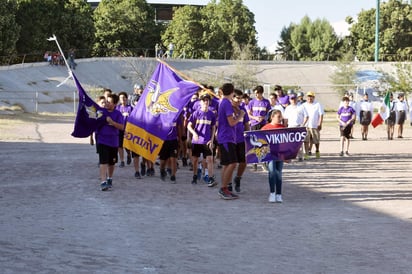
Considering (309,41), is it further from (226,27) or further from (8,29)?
(8,29)

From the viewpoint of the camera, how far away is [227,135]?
12.2 m

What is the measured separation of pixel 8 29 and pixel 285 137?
5233 cm

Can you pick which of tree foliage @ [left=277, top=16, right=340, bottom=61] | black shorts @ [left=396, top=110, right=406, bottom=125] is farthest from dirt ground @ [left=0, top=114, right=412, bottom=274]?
tree foliage @ [left=277, top=16, right=340, bottom=61]

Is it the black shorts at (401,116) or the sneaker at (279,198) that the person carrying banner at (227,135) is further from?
the black shorts at (401,116)

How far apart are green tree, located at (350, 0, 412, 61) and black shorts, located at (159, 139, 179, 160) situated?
253 ft

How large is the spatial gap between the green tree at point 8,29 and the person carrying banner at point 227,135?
5070 centimetres

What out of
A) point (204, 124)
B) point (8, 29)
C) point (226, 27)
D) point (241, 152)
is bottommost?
point (241, 152)

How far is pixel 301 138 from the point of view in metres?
12.1

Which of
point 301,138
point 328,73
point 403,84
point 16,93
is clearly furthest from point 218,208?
point 328,73

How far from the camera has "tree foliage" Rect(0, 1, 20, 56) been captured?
60125 millimetres

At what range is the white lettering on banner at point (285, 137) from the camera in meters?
11.9

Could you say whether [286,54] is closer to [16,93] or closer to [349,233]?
[16,93]

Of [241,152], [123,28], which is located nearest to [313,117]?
[241,152]

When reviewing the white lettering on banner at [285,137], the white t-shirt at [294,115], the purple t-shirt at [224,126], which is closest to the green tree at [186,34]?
the white t-shirt at [294,115]
